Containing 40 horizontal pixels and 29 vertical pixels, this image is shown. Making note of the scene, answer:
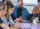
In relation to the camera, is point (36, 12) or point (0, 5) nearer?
point (0, 5)

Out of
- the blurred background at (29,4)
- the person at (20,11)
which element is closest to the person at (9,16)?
the person at (20,11)

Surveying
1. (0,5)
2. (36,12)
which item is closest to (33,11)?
(36,12)

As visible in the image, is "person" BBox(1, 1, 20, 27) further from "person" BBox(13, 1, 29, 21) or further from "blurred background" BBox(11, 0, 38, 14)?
"blurred background" BBox(11, 0, 38, 14)

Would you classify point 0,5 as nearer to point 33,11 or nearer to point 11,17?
point 11,17

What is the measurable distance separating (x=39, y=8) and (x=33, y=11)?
122 mm

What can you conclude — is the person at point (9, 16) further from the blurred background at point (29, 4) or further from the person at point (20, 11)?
the blurred background at point (29, 4)

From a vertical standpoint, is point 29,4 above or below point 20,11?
above

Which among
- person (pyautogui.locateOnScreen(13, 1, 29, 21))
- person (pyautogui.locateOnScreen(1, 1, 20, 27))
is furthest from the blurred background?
person (pyautogui.locateOnScreen(1, 1, 20, 27))

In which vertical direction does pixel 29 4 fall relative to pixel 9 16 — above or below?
above

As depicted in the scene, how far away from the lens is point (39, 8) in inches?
39.3

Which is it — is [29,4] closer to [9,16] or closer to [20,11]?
[20,11]

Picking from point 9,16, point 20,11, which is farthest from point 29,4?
point 9,16

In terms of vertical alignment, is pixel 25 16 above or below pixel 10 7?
below

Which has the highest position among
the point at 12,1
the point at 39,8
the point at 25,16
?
the point at 12,1
